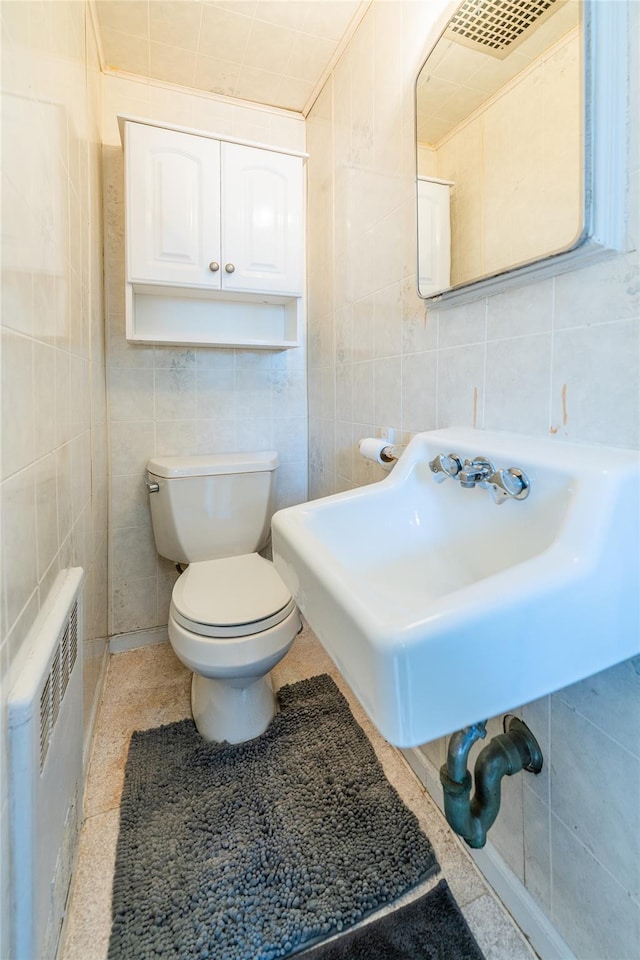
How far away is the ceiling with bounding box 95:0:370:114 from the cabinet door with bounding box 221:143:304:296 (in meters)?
0.28

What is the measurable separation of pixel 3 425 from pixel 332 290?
129 centimetres

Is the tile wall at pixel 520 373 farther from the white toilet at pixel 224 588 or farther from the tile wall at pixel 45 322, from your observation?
the tile wall at pixel 45 322

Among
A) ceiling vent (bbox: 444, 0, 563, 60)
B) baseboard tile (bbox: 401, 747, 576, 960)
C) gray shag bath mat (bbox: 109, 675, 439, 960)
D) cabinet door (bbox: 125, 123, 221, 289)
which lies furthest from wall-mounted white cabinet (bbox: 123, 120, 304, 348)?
baseboard tile (bbox: 401, 747, 576, 960)

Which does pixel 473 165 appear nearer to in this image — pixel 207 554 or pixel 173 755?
pixel 207 554

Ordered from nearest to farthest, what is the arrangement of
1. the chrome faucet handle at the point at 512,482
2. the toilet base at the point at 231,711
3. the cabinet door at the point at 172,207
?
1. the chrome faucet handle at the point at 512,482
2. the toilet base at the point at 231,711
3. the cabinet door at the point at 172,207

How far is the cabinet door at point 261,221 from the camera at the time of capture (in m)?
1.52

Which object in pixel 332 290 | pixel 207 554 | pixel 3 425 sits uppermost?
pixel 332 290

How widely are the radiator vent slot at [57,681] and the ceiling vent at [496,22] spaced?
1.32 metres

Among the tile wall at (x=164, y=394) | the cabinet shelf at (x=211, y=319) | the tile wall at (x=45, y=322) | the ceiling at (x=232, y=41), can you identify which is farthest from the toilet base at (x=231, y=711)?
the ceiling at (x=232, y=41)

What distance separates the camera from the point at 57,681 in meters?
0.72

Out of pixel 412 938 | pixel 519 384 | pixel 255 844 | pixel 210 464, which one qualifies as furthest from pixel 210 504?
pixel 412 938

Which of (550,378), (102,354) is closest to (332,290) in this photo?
(102,354)

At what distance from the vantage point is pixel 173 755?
122 centimetres

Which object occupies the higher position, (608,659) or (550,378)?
(550,378)
